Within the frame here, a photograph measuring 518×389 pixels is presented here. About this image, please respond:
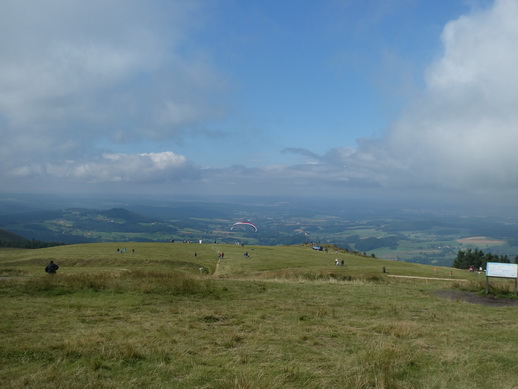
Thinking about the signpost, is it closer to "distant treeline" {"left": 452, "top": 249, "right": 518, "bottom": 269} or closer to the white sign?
the white sign

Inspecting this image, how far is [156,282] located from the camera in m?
22.8

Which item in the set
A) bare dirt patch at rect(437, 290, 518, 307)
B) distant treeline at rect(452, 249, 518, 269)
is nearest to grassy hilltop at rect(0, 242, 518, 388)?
bare dirt patch at rect(437, 290, 518, 307)

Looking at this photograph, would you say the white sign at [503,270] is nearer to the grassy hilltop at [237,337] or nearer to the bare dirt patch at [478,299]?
the bare dirt patch at [478,299]

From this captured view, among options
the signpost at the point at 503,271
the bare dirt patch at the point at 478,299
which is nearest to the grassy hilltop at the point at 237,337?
the bare dirt patch at the point at 478,299

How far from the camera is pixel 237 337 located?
11.5m

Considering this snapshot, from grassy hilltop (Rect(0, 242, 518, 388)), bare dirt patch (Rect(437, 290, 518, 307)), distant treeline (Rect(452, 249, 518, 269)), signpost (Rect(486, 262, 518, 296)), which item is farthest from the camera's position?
distant treeline (Rect(452, 249, 518, 269))

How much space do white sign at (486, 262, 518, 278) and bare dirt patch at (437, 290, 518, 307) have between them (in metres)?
2.13

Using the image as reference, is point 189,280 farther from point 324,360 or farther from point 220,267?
point 220,267

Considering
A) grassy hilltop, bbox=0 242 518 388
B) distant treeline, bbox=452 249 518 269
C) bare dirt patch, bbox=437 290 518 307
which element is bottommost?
distant treeline, bbox=452 249 518 269

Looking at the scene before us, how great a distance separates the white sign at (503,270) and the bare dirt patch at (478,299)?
6.98ft

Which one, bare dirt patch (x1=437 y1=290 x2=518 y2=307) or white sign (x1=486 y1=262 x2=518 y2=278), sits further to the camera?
white sign (x1=486 y1=262 x2=518 y2=278)

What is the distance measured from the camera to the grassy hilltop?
7742mm

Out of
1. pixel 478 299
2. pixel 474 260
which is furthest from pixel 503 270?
pixel 474 260

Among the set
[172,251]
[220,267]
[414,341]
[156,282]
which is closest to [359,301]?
[414,341]
